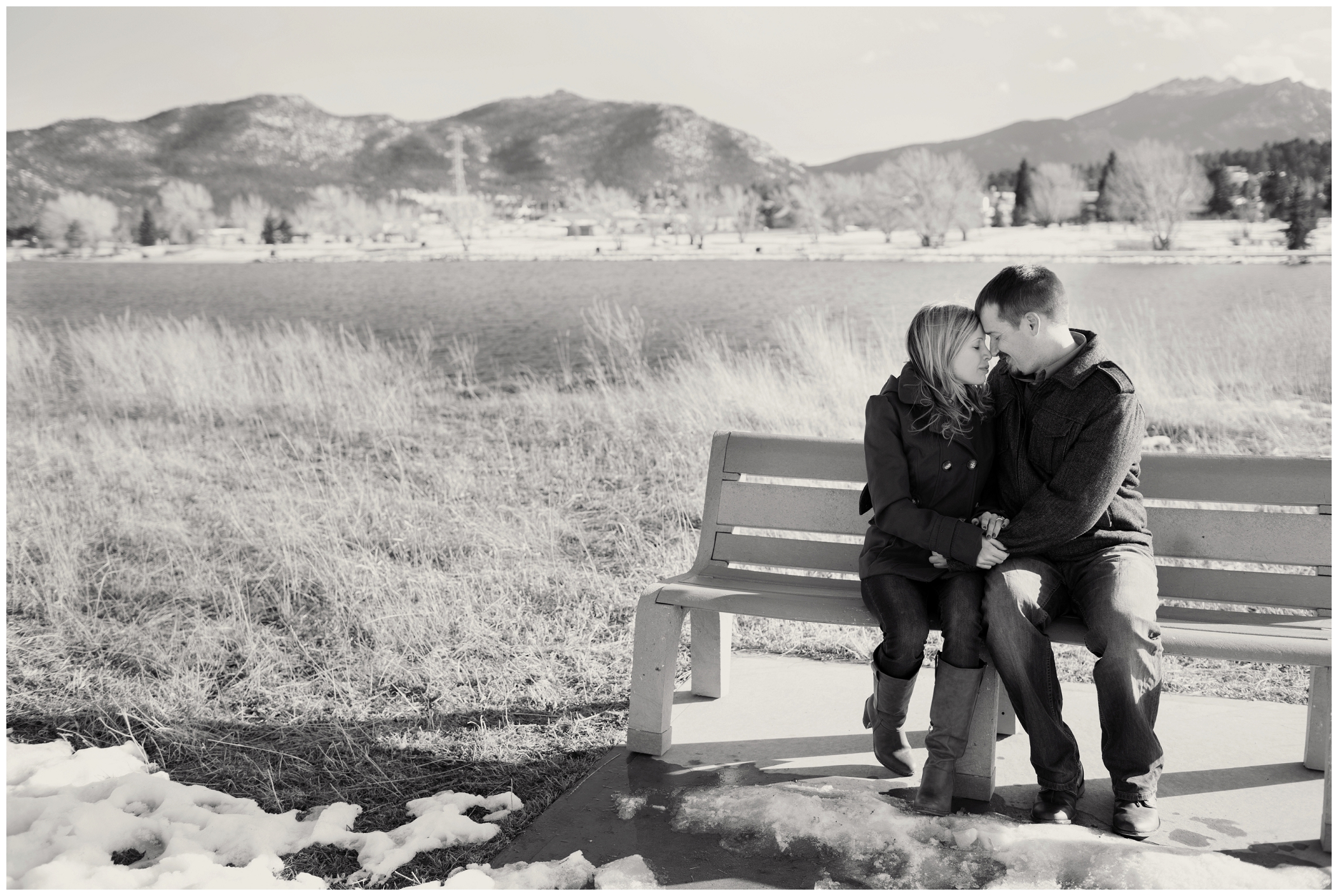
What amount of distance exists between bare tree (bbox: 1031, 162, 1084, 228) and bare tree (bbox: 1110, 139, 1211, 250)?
2.26m

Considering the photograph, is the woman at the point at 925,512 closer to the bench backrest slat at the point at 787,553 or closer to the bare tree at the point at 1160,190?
the bench backrest slat at the point at 787,553

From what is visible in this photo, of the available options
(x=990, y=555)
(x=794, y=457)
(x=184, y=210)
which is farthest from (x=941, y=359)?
(x=184, y=210)

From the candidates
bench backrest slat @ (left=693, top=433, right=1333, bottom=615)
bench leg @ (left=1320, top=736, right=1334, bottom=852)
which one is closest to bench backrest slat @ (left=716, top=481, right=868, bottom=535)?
bench backrest slat @ (left=693, top=433, right=1333, bottom=615)

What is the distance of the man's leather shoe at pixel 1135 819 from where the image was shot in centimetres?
237

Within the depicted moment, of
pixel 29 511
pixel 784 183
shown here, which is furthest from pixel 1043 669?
pixel 784 183

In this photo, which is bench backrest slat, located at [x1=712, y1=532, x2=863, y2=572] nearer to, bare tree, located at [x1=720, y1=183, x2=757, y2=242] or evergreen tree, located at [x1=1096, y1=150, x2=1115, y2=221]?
evergreen tree, located at [x1=1096, y1=150, x2=1115, y2=221]

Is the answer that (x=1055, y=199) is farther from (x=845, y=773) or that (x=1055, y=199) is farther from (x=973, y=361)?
(x=845, y=773)

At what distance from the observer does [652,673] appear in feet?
9.60

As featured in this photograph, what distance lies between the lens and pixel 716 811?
2.59m

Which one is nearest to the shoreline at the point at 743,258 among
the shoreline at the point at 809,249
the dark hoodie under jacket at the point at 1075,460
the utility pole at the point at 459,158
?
the shoreline at the point at 809,249

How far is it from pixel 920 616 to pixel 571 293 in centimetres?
2929

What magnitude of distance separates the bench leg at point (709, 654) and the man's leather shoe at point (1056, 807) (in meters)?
1.12

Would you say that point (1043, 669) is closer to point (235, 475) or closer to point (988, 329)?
point (988, 329)

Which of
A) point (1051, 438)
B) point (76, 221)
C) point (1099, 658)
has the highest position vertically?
point (76, 221)
